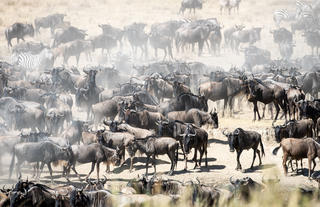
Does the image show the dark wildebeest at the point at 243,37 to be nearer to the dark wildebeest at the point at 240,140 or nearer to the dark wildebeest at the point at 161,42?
the dark wildebeest at the point at 161,42

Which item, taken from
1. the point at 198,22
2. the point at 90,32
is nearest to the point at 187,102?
the point at 198,22

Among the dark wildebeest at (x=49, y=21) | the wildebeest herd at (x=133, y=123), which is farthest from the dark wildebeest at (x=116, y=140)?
the dark wildebeest at (x=49, y=21)

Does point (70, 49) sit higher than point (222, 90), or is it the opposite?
point (70, 49)

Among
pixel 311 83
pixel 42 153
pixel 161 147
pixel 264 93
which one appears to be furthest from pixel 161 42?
pixel 42 153

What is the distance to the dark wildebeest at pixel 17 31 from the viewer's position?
4288cm

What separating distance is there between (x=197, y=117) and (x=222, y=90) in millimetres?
4337

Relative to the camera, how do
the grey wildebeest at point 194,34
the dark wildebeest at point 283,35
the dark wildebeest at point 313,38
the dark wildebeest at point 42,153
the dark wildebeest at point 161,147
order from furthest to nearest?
the dark wildebeest at point 283,35, the dark wildebeest at point 313,38, the grey wildebeest at point 194,34, the dark wildebeest at point 161,147, the dark wildebeest at point 42,153

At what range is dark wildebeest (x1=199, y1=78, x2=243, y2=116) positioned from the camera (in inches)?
994

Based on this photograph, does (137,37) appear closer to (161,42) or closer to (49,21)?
(161,42)

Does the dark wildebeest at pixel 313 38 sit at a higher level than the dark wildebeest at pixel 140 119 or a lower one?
higher

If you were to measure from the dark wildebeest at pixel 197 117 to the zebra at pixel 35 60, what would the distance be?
1747cm

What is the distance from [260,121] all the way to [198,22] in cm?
2045

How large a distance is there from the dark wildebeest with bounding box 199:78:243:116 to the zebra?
14925 mm

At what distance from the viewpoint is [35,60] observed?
37.3 m
